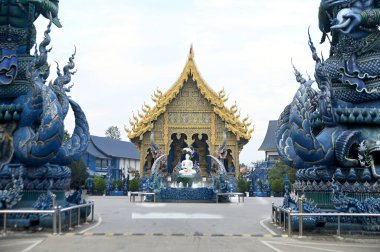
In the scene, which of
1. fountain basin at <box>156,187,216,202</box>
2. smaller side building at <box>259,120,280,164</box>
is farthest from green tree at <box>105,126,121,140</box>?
fountain basin at <box>156,187,216,202</box>

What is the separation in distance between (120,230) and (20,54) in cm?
501

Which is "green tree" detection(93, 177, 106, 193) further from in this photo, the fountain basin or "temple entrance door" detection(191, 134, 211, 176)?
the fountain basin

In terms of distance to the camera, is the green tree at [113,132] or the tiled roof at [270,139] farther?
the green tree at [113,132]

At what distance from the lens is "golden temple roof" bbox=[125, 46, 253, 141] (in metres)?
30.5

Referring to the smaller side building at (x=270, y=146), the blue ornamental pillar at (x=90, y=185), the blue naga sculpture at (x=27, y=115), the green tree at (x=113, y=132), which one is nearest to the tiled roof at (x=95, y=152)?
the blue ornamental pillar at (x=90, y=185)

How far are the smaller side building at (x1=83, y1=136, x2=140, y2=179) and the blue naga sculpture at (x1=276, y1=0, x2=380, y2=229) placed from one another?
39.2m

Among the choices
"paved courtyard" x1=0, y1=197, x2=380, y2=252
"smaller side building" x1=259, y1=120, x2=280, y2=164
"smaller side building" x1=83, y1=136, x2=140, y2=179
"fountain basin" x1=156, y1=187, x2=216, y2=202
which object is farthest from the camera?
"smaller side building" x1=259, y1=120, x2=280, y2=164

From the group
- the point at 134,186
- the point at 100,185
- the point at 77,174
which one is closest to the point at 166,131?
the point at 134,186

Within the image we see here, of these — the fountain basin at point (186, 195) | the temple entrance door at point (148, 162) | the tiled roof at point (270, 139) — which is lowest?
the fountain basin at point (186, 195)

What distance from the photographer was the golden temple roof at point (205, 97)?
3050 cm

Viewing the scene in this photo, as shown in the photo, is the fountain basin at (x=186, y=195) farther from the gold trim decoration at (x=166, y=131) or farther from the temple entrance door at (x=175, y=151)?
the temple entrance door at (x=175, y=151)

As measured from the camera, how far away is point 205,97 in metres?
30.9

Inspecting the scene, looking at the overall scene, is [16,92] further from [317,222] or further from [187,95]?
[187,95]

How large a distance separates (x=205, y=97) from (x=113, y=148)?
87.3 feet
